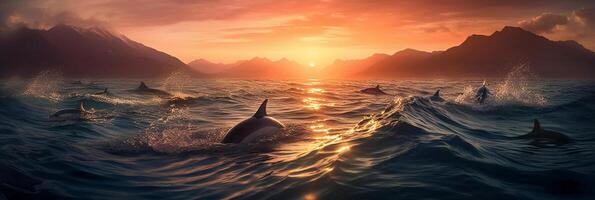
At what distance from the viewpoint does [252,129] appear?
1284cm

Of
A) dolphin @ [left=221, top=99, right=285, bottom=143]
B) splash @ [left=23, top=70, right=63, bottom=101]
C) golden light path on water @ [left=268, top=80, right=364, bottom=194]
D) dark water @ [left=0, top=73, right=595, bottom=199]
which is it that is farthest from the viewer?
splash @ [left=23, top=70, right=63, bottom=101]

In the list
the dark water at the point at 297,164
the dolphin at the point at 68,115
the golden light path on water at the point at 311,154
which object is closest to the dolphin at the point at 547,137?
the dark water at the point at 297,164

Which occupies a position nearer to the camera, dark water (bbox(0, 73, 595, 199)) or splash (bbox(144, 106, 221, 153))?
dark water (bbox(0, 73, 595, 199))

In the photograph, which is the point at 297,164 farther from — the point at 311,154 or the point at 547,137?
the point at 547,137

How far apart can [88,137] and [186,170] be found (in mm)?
6463

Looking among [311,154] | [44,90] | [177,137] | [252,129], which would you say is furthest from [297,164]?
[44,90]

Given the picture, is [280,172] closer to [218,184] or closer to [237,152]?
[218,184]

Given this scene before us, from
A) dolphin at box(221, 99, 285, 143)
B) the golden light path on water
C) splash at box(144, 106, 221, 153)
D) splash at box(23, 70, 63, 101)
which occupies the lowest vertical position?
splash at box(144, 106, 221, 153)

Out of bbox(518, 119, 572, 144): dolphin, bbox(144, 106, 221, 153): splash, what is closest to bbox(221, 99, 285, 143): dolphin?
bbox(144, 106, 221, 153): splash

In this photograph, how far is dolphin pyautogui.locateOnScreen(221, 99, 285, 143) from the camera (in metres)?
12.4

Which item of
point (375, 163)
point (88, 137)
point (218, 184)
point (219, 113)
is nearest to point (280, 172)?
point (218, 184)

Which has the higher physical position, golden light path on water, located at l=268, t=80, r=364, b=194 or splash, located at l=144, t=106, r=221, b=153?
golden light path on water, located at l=268, t=80, r=364, b=194

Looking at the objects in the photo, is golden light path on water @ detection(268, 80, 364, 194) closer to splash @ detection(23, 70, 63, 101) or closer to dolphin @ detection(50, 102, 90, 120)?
dolphin @ detection(50, 102, 90, 120)

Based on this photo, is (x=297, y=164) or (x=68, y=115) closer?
(x=297, y=164)
